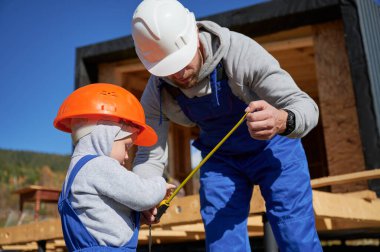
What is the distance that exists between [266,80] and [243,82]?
5.7 inches

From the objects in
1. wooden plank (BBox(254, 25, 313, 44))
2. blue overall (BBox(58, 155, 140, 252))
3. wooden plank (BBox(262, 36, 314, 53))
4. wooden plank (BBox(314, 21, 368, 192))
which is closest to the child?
blue overall (BBox(58, 155, 140, 252))

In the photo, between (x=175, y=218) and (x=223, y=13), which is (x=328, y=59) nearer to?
(x=223, y=13)

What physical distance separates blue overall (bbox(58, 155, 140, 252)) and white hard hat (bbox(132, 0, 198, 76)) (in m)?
0.73

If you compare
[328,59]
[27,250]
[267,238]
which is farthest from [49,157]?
[267,238]

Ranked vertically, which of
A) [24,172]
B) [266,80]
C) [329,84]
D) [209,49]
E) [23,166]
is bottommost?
[266,80]

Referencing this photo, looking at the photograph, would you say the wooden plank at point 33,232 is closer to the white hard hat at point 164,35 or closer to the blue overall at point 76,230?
the blue overall at point 76,230

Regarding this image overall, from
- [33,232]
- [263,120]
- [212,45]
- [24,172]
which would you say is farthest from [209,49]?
[24,172]

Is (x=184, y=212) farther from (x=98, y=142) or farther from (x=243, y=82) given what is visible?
(x=98, y=142)

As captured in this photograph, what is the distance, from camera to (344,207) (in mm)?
3414

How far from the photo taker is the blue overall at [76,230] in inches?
74.7

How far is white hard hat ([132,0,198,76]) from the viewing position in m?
2.32

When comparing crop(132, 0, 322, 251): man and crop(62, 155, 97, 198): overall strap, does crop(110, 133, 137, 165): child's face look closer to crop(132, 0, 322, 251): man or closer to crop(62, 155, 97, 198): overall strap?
crop(62, 155, 97, 198): overall strap

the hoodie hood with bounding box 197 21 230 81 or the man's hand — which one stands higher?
the hoodie hood with bounding box 197 21 230 81

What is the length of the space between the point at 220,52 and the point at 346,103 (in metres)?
4.25
